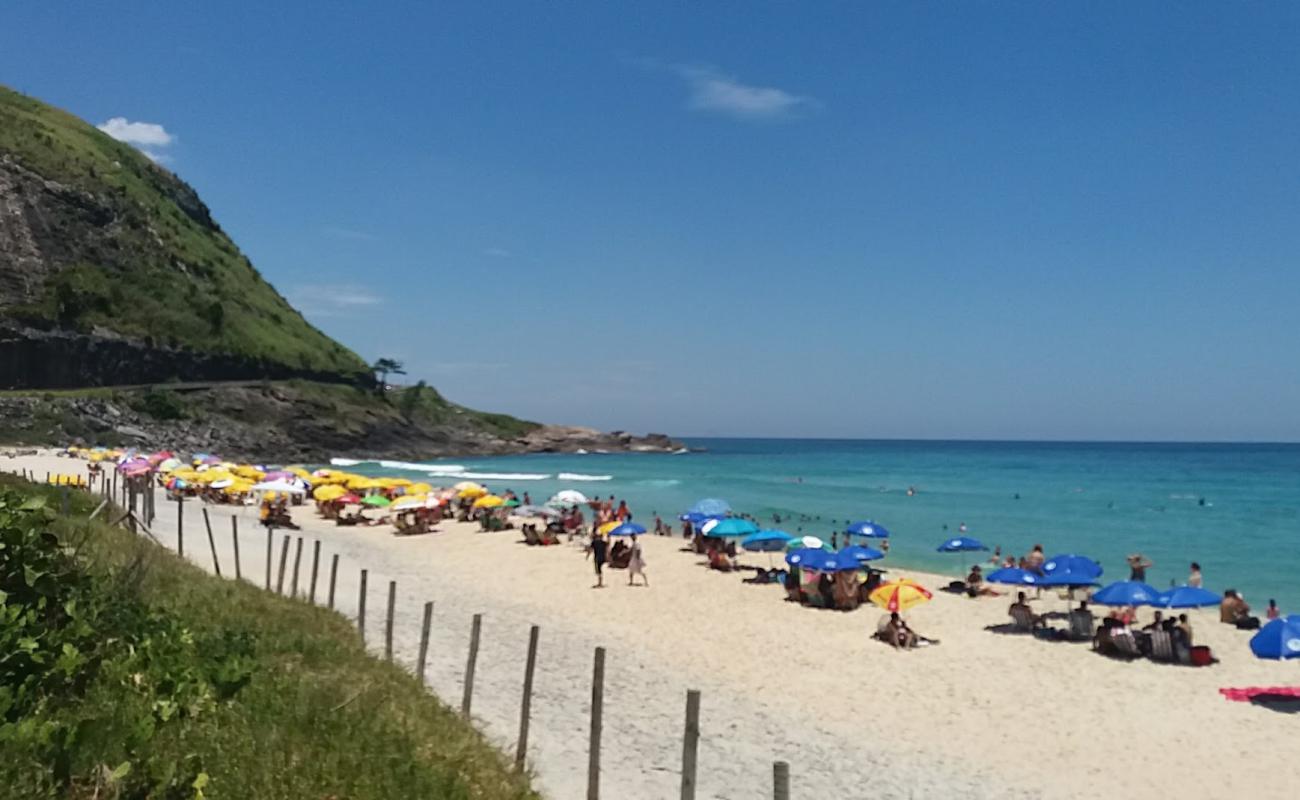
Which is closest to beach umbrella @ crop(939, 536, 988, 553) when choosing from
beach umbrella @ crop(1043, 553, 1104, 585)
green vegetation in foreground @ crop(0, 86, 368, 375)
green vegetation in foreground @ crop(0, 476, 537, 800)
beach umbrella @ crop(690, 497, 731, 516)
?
beach umbrella @ crop(690, 497, 731, 516)

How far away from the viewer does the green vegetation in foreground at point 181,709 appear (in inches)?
209

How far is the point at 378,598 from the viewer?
68.9ft

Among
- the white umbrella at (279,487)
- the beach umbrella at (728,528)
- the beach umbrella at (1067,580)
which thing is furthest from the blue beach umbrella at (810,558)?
the white umbrella at (279,487)

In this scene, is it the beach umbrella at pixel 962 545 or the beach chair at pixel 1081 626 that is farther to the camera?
the beach umbrella at pixel 962 545

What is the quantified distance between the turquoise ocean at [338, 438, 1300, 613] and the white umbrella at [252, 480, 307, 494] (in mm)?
16649

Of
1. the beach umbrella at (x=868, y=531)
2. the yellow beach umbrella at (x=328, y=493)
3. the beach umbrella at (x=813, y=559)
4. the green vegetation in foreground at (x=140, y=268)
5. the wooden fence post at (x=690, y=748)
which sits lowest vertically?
the yellow beach umbrella at (x=328, y=493)

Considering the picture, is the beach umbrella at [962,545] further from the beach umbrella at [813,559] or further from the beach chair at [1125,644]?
the beach chair at [1125,644]

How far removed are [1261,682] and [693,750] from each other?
14104 mm

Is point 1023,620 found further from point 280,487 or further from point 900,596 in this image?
point 280,487

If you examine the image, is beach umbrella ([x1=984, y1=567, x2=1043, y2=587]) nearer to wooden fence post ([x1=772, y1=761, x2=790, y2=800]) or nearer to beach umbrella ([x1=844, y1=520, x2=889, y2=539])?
beach umbrella ([x1=844, y1=520, x2=889, y2=539])

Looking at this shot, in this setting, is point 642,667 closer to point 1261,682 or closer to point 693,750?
point 693,750

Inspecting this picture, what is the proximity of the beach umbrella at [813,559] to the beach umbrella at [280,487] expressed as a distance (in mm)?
24700

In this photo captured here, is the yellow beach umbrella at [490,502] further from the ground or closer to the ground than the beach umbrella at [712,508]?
closer to the ground

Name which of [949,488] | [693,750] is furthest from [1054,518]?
[693,750]
